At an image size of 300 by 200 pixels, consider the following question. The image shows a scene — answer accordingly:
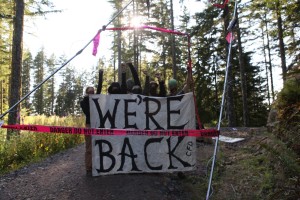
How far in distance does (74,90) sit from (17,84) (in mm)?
66480

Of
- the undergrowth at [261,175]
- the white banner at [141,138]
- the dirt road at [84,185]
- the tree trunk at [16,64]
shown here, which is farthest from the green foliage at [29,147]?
the undergrowth at [261,175]

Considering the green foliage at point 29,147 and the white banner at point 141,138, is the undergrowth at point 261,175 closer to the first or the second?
the white banner at point 141,138

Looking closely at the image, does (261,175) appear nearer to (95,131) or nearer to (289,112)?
(289,112)

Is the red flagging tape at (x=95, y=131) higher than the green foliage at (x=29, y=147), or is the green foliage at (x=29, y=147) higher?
the red flagging tape at (x=95, y=131)

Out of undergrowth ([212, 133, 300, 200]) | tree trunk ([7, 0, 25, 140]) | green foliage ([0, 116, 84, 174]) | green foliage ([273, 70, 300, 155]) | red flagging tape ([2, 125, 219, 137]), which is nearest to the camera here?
undergrowth ([212, 133, 300, 200])

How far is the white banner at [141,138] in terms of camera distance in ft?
22.6

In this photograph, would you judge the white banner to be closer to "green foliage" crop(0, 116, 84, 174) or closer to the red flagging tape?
the red flagging tape

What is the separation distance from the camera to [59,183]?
7020 mm

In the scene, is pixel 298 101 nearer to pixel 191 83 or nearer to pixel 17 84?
pixel 191 83

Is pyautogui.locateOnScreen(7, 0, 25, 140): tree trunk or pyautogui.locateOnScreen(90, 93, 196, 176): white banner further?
pyautogui.locateOnScreen(7, 0, 25, 140): tree trunk

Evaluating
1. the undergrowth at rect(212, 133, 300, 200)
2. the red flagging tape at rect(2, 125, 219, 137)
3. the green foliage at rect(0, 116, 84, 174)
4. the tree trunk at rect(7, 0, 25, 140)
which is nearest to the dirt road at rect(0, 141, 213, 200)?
the undergrowth at rect(212, 133, 300, 200)

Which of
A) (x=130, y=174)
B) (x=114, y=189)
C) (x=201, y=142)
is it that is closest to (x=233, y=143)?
(x=201, y=142)

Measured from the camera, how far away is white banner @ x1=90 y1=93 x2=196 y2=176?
6898 millimetres

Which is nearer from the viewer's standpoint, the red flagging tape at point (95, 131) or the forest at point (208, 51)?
the red flagging tape at point (95, 131)
